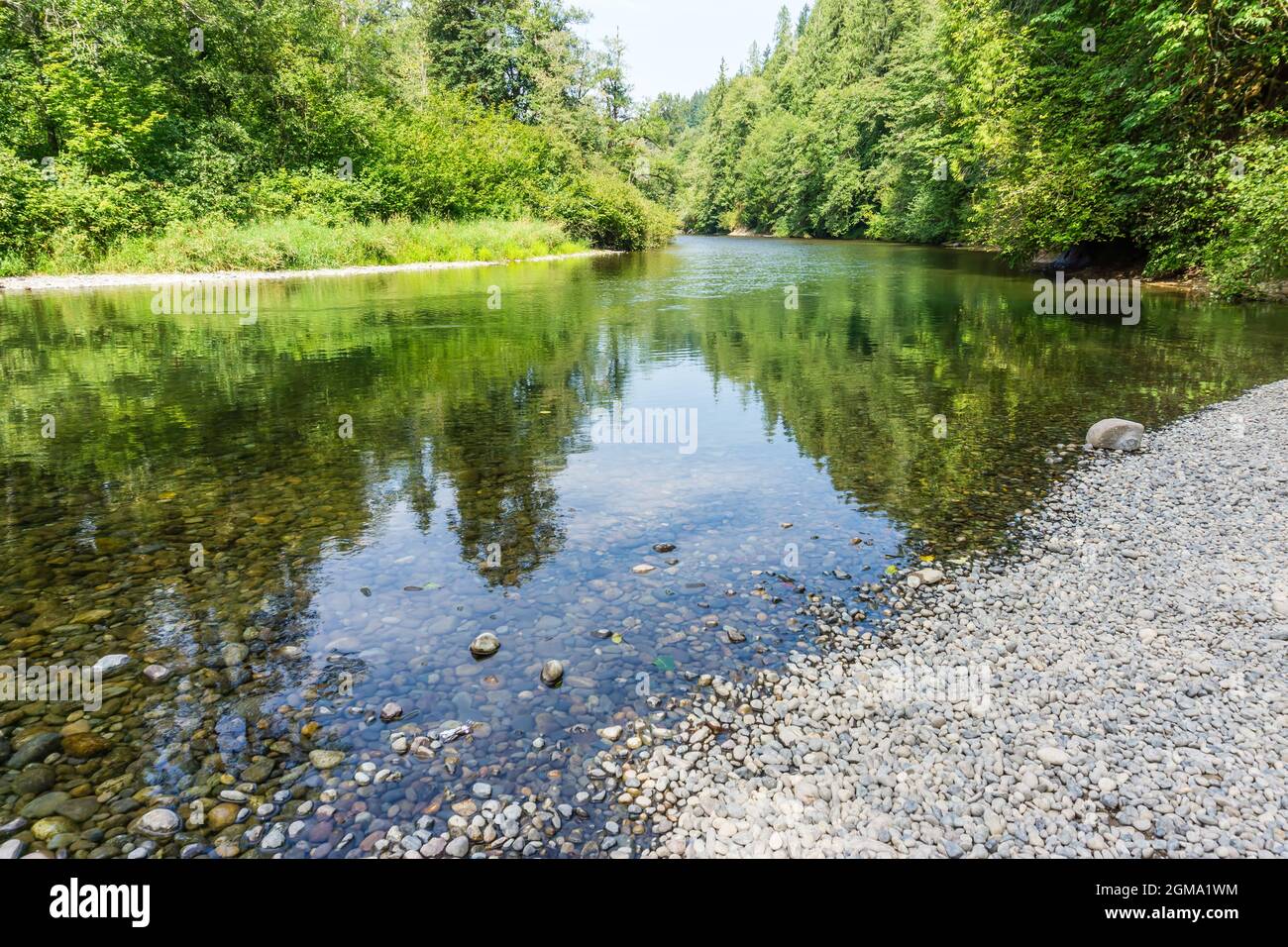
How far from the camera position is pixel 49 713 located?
4.86 meters

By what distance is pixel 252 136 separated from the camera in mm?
37938

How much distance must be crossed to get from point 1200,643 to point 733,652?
356cm

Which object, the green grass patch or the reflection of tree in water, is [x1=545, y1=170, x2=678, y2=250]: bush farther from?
the reflection of tree in water

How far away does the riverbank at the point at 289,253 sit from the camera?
2942 centimetres

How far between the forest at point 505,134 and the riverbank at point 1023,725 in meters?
19.3

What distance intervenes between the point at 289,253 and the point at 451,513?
31951mm

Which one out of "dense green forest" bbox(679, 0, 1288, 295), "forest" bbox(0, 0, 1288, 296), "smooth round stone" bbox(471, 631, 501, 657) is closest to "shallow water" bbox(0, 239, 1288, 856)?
"smooth round stone" bbox(471, 631, 501, 657)

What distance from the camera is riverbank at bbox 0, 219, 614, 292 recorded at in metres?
29.4

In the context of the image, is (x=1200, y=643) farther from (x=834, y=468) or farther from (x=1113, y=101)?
(x=1113, y=101)

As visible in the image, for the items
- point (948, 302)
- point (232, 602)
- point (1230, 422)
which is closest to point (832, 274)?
point (948, 302)

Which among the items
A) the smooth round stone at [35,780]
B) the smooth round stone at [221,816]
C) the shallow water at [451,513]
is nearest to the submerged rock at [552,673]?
the shallow water at [451,513]

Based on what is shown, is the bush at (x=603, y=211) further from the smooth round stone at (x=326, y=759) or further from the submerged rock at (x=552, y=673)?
the smooth round stone at (x=326, y=759)
